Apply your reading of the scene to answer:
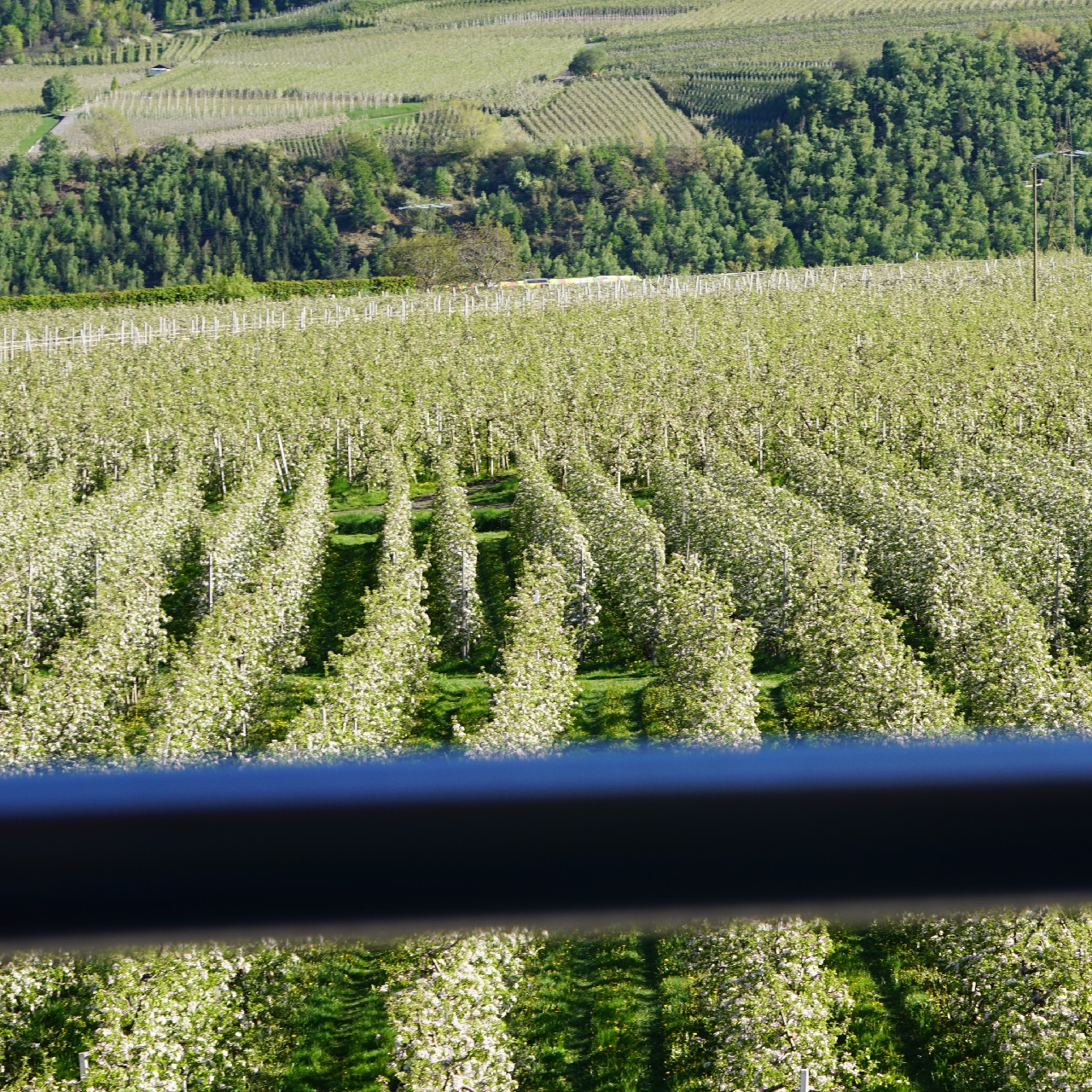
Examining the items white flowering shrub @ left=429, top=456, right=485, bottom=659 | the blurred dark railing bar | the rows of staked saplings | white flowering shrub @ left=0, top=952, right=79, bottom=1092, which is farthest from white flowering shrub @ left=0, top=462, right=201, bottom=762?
the blurred dark railing bar

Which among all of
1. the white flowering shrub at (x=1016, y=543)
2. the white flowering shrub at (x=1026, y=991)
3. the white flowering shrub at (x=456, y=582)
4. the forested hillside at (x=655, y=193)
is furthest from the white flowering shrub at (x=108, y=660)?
the forested hillside at (x=655, y=193)

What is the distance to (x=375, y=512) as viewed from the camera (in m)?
28.5

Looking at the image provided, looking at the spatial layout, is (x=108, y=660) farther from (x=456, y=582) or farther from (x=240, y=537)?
(x=240, y=537)

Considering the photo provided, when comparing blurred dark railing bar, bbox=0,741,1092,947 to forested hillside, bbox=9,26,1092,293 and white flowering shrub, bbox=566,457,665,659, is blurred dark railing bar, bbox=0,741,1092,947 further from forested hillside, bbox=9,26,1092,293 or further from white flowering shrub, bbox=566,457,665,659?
forested hillside, bbox=9,26,1092,293

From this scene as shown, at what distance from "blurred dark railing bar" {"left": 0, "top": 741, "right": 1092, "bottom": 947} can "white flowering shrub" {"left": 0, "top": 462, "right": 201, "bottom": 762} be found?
36.4 feet

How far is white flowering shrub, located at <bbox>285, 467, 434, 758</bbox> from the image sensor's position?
40.0 feet

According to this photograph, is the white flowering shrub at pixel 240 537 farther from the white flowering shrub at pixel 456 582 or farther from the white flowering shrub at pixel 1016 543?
the white flowering shrub at pixel 1016 543

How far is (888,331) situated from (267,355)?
58.6 ft

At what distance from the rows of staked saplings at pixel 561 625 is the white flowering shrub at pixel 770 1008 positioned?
30 mm

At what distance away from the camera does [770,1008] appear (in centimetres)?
927

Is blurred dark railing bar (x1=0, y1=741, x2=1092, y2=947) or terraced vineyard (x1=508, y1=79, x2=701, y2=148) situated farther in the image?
terraced vineyard (x1=508, y1=79, x2=701, y2=148)

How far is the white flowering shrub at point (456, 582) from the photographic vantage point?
19359 mm

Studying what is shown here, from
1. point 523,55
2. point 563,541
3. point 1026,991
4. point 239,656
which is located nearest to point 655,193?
point 523,55

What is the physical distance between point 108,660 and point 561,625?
5.59m
